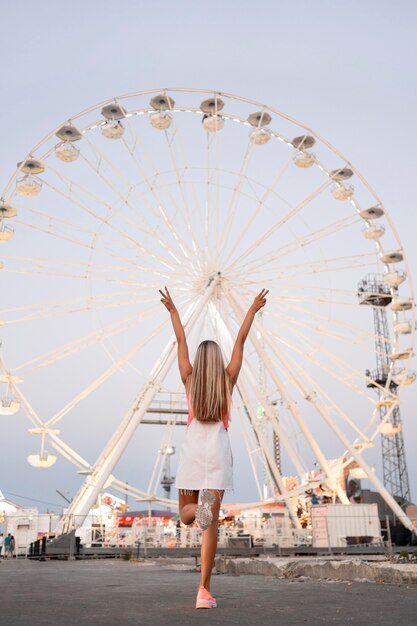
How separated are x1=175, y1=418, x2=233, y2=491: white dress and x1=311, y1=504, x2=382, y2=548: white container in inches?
689

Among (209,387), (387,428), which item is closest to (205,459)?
(209,387)

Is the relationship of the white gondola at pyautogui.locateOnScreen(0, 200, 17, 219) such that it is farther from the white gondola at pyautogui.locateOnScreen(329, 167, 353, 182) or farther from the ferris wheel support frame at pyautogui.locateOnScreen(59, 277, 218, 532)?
the white gondola at pyautogui.locateOnScreen(329, 167, 353, 182)

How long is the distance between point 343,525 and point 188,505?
1831 centimetres

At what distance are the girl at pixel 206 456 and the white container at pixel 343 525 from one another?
17428 mm

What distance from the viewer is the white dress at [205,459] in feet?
12.2

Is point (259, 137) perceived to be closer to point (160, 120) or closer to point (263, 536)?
point (160, 120)

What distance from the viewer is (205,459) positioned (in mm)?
3750

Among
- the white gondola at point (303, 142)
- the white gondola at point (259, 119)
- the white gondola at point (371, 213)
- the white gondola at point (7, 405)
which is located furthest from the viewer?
the white gondola at point (371, 213)

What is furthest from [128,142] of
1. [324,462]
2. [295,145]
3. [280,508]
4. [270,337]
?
[280,508]

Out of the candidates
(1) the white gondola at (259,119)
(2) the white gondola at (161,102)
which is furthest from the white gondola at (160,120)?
(1) the white gondola at (259,119)

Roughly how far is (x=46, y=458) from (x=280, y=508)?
14.6 metres

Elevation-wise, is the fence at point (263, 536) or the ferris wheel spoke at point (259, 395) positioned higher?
the ferris wheel spoke at point (259, 395)

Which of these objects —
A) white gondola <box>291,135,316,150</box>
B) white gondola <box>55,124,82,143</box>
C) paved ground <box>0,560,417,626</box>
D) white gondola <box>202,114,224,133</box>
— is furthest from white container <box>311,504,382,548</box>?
paved ground <box>0,560,417,626</box>

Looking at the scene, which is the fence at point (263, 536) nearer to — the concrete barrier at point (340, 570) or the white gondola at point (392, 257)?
the white gondola at point (392, 257)
